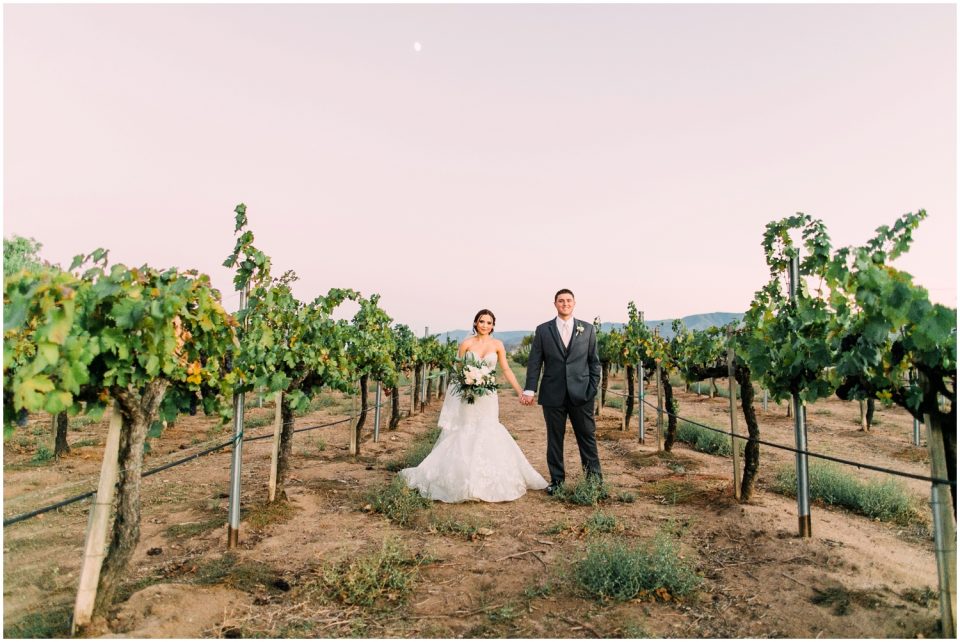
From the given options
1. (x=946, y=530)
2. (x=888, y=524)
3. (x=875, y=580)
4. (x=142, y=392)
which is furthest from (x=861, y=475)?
(x=142, y=392)

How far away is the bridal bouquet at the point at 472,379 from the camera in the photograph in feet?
23.5

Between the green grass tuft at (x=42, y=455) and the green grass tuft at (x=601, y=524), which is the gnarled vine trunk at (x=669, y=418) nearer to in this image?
the green grass tuft at (x=601, y=524)

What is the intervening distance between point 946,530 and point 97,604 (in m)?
5.18

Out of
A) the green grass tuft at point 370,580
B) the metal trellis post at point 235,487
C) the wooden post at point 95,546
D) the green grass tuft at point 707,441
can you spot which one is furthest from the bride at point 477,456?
the green grass tuft at point 707,441

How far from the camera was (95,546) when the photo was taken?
352 centimetres

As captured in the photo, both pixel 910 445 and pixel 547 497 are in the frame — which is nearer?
pixel 547 497

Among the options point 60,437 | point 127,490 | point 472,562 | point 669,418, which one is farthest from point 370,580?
point 60,437

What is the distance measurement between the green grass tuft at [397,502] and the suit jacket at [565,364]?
176 cm

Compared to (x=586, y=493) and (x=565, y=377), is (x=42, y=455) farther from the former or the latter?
(x=586, y=493)

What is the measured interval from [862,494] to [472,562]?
4.65m

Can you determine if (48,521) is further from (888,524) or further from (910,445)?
(910,445)

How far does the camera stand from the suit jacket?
22.5 feet

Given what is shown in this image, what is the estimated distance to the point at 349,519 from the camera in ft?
20.1

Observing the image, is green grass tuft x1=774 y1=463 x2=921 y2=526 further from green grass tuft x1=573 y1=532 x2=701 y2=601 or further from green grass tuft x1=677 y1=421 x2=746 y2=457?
green grass tuft x1=573 y1=532 x2=701 y2=601
